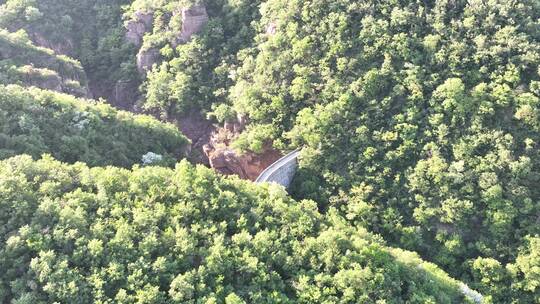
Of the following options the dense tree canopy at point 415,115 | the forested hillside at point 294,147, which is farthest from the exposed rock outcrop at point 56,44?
the dense tree canopy at point 415,115

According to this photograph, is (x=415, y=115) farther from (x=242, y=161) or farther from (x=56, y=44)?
(x=56, y=44)

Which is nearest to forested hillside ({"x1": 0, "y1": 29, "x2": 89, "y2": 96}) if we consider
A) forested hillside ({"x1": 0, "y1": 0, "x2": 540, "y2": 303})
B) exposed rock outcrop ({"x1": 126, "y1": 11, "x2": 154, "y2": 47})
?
forested hillside ({"x1": 0, "y1": 0, "x2": 540, "y2": 303})

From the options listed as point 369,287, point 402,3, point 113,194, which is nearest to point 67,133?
point 113,194

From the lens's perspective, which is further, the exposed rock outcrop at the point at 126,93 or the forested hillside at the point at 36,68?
the exposed rock outcrop at the point at 126,93

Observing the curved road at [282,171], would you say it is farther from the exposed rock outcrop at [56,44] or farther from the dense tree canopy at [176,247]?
the exposed rock outcrop at [56,44]

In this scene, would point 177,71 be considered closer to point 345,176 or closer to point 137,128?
point 137,128

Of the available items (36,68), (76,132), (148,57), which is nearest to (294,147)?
(76,132)
